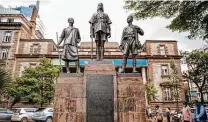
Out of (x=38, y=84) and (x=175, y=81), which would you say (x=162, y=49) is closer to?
(x=175, y=81)

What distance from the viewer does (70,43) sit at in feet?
31.6

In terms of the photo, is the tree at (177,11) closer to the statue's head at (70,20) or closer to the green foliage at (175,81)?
the statue's head at (70,20)

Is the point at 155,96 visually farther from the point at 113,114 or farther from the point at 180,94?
the point at 113,114

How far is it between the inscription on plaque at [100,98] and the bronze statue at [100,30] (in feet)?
4.38

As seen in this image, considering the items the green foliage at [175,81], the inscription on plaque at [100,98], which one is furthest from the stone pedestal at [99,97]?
the green foliage at [175,81]

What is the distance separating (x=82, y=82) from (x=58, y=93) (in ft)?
3.35

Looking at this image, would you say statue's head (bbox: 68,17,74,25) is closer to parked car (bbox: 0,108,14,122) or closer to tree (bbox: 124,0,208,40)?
tree (bbox: 124,0,208,40)

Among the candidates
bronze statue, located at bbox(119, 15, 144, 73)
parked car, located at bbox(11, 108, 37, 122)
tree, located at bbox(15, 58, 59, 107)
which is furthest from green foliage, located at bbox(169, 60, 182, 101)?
bronze statue, located at bbox(119, 15, 144, 73)

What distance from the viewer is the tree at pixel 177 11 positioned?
692 cm

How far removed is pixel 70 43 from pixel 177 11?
470cm

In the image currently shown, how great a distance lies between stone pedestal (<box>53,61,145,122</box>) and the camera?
8094 millimetres

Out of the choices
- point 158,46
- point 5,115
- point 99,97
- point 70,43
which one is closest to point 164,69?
point 158,46

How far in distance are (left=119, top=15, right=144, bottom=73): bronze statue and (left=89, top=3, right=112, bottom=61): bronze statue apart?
0.78 meters

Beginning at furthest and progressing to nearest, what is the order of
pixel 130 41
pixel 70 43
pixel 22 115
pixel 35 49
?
1. pixel 35 49
2. pixel 22 115
3. pixel 70 43
4. pixel 130 41
